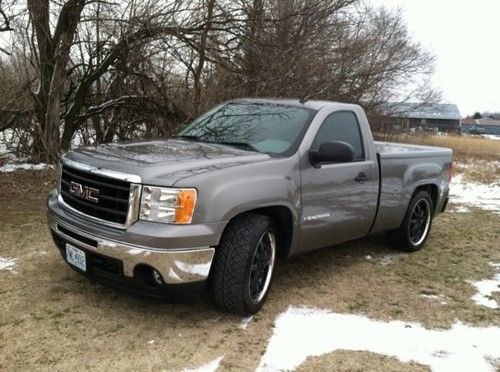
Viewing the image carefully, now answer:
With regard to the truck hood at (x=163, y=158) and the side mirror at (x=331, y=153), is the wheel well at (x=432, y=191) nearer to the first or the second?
the side mirror at (x=331, y=153)

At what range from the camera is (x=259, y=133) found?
4672 millimetres

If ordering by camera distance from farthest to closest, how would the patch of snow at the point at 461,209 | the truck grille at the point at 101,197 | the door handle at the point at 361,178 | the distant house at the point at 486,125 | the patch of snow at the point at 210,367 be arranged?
1. the distant house at the point at 486,125
2. the patch of snow at the point at 461,209
3. the door handle at the point at 361,178
4. the truck grille at the point at 101,197
5. the patch of snow at the point at 210,367

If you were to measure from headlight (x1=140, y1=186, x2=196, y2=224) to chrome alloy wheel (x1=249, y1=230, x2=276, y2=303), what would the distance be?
729mm

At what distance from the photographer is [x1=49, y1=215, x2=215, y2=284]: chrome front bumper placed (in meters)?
3.43

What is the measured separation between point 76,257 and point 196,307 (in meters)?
1.03

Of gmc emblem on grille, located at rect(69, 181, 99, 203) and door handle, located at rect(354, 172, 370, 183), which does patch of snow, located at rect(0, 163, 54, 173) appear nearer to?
gmc emblem on grille, located at rect(69, 181, 99, 203)

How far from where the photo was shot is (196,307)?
4.14m

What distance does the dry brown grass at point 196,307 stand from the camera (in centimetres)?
335

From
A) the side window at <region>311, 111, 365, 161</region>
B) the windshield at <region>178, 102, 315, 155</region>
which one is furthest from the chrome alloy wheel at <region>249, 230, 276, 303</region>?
the side window at <region>311, 111, 365, 161</region>

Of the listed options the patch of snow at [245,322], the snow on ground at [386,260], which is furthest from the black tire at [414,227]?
the patch of snow at [245,322]

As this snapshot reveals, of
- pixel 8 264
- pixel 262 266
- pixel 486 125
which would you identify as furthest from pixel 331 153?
pixel 486 125

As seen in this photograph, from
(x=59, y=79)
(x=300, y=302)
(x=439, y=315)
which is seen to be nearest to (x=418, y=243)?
(x=439, y=315)

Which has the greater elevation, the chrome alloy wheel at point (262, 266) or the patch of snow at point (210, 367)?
the chrome alloy wheel at point (262, 266)

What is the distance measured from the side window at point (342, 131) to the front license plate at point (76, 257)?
2199 mm
